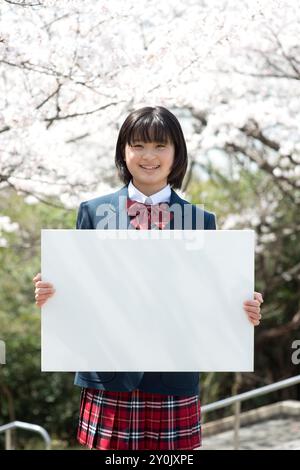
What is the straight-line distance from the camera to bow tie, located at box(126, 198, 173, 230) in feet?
6.74

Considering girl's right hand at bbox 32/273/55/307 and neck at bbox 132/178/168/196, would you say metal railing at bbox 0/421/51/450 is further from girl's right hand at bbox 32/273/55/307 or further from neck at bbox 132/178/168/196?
neck at bbox 132/178/168/196

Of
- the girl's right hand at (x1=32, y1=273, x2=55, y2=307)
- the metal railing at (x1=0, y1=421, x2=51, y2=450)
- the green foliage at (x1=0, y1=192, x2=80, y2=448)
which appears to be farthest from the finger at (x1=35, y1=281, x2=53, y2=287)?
the green foliage at (x1=0, y1=192, x2=80, y2=448)

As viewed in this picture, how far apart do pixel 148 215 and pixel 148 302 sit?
26 cm

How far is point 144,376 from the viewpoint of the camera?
201cm

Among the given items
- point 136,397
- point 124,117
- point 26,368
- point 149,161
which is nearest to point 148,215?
point 149,161

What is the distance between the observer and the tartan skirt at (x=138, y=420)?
6.54 feet

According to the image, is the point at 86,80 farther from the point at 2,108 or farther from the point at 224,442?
the point at 224,442

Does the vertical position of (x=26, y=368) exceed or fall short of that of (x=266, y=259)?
it falls short

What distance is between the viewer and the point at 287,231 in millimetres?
6207

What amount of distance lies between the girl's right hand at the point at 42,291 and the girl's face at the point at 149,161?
1.35 feet

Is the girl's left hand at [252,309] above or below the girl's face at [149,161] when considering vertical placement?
below

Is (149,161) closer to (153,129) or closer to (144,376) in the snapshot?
(153,129)

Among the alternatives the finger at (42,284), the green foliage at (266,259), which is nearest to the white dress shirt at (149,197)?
the finger at (42,284)

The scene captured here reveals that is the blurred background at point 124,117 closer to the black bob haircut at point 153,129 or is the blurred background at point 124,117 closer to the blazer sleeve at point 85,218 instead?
the black bob haircut at point 153,129
